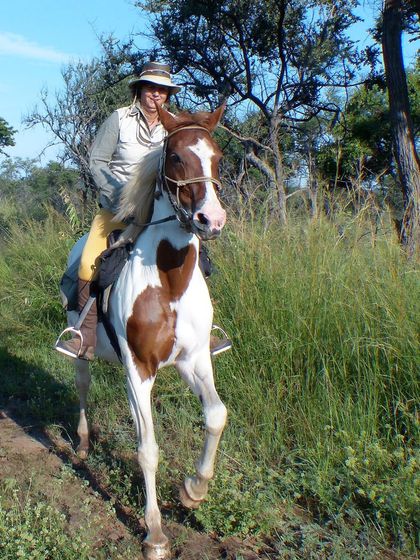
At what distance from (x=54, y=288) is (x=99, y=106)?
8.20m

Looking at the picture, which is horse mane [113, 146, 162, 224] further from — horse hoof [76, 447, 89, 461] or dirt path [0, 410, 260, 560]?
horse hoof [76, 447, 89, 461]

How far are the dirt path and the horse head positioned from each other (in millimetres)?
1749

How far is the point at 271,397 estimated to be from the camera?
188 inches

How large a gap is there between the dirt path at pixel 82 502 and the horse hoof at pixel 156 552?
5cm

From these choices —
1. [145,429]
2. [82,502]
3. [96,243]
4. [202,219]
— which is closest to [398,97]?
[96,243]

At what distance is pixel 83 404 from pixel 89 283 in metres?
1.19

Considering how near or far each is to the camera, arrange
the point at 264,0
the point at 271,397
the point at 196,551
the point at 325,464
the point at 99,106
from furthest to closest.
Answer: the point at 99,106 → the point at 264,0 → the point at 271,397 → the point at 325,464 → the point at 196,551

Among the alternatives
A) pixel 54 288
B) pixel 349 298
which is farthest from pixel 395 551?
pixel 54 288

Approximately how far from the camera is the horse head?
10.7 ft

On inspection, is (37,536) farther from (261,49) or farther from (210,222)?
(261,49)

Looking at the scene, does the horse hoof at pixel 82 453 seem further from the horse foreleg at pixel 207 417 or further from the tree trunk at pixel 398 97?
the tree trunk at pixel 398 97

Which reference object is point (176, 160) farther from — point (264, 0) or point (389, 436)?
point (264, 0)

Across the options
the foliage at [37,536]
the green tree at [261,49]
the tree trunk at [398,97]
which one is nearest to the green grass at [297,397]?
the foliage at [37,536]

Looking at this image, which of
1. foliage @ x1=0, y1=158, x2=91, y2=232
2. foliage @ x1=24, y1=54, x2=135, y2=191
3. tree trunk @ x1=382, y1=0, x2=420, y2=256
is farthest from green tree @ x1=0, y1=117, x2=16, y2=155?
tree trunk @ x1=382, y1=0, x2=420, y2=256
